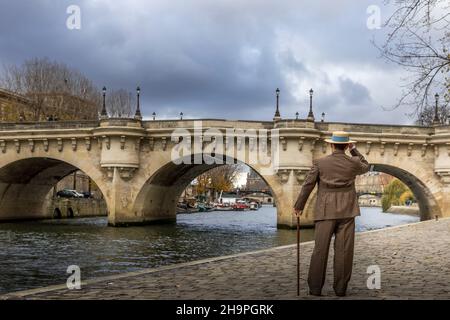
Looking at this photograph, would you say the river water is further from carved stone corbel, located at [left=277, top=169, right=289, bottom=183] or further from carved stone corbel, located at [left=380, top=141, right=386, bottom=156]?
carved stone corbel, located at [left=380, top=141, right=386, bottom=156]

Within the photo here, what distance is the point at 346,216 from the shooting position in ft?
29.1

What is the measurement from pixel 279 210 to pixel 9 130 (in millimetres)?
19613

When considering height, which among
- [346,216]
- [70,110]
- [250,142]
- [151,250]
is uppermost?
[70,110]

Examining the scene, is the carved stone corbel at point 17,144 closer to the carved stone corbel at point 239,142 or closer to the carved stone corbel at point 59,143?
the carved stone corbel at point 59,143

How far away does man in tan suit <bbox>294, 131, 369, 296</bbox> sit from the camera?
8.73 metres

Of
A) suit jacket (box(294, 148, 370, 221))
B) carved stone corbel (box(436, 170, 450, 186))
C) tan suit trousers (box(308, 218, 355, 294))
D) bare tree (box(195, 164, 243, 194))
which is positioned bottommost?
tan suit trousers (box(308, 218, 355, 294))

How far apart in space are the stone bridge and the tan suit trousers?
1076 inches

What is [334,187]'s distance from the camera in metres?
9.04

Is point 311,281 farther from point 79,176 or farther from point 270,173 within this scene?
point 79,176

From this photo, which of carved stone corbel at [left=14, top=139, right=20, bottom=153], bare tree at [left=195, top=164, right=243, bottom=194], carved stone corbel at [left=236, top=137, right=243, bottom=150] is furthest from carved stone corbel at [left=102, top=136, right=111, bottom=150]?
bare tree at [left=195, top=164, right=243, bottom=194]

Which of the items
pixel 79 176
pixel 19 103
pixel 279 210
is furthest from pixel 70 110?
pixel 279 210

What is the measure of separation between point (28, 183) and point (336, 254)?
42742 millimetres

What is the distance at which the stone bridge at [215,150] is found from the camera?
36750 millimetres

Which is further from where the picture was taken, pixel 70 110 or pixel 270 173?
pixel 70 110
